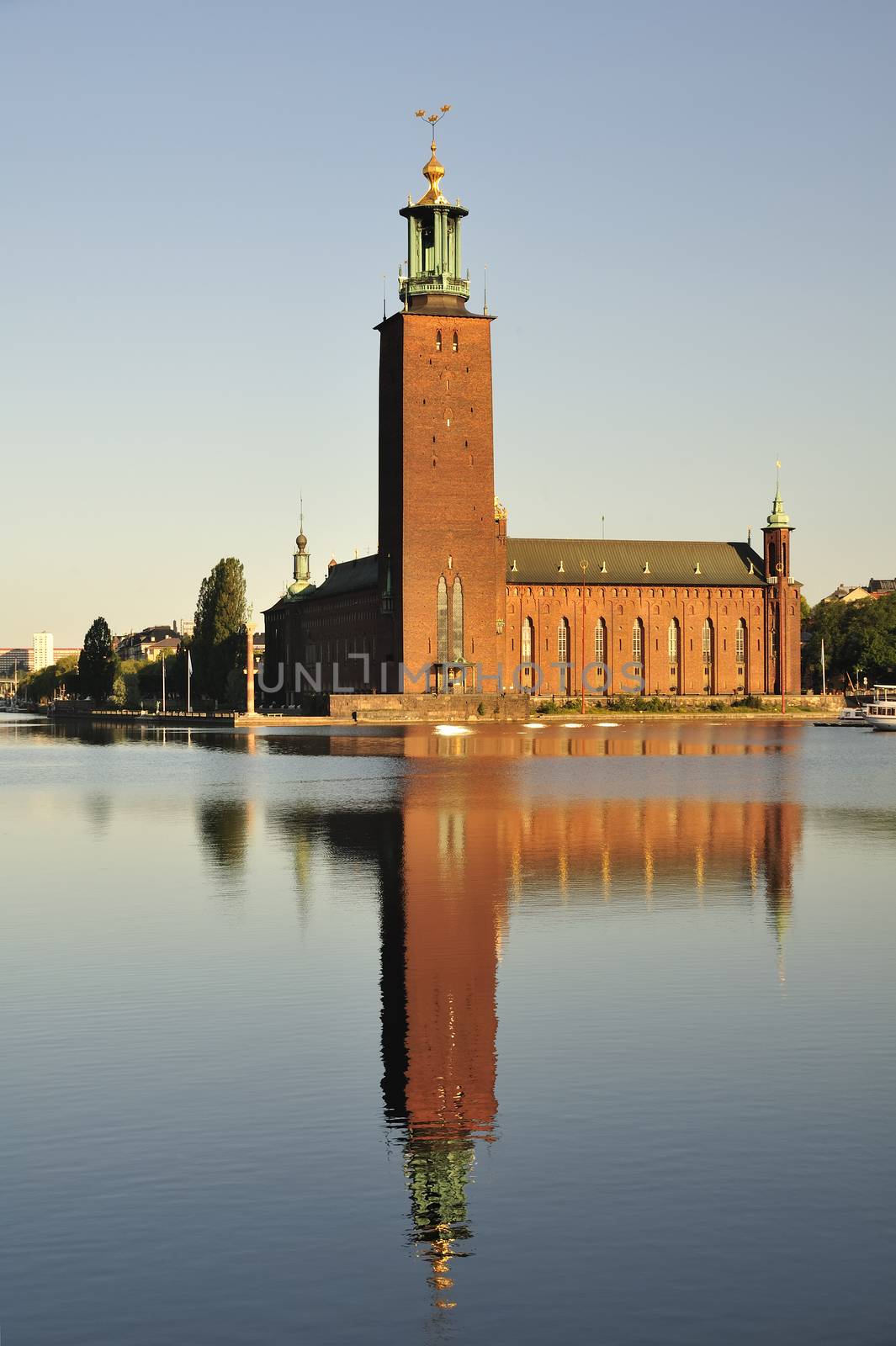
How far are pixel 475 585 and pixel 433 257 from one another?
821 inches

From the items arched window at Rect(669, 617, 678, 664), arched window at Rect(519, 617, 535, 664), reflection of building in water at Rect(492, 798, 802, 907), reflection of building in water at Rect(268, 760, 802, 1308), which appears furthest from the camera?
arched window at Rect(669, 617, 678, 664)

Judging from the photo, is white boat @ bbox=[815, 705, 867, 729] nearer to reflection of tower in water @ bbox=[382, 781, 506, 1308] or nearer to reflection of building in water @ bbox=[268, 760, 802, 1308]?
reflection of building in water @ bbox=[268, 760, 802, 1308]

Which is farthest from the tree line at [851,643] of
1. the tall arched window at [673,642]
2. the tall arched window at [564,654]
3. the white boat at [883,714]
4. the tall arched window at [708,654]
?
the tall arched window at [564,654]

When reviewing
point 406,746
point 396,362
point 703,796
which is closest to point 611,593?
point 396,362

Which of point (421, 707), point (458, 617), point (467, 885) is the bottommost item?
point (467, 885)

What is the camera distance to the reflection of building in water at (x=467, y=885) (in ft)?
33.4

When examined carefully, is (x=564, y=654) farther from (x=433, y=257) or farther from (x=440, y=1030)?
(x=440, y=1030)

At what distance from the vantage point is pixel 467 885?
72.8 feet

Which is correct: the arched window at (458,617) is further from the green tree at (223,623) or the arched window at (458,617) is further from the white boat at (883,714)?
the white boat at (883,714)

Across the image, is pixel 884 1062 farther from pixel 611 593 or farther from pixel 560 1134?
pixel 611 593

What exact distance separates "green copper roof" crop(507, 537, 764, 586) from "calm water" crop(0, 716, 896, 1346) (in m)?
97.4

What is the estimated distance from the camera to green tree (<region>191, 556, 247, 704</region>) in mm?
120875

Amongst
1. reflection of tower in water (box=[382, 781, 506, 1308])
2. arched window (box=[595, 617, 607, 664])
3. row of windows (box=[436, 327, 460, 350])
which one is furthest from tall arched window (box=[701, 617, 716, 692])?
reflection of tower in water (box=[382, 781, 506, 1308])

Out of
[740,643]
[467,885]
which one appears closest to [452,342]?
[740,643]
